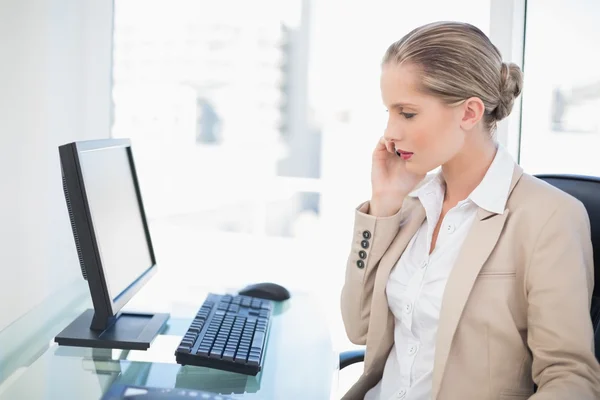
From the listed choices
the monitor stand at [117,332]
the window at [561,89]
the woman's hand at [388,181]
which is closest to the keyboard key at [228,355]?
the monitor stand at [117,332]

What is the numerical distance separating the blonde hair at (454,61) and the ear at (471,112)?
0.04 ft

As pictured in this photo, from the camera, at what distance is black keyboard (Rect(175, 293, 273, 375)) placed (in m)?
1.24

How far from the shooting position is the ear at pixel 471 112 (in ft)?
4.14

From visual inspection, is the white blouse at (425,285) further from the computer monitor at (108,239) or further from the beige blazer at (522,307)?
the computer monitor at (108,239)

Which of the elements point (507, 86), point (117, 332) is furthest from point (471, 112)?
point (117, 332)

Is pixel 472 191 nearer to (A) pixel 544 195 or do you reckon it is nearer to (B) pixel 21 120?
(A) pixel 544 195

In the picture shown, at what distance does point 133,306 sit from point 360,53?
1412 millimetres

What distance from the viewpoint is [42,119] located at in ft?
6.85

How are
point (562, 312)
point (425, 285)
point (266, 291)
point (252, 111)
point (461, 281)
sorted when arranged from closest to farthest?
point (562, 312), point (461, 281), point (425, 285), point (266, 291), point (252, 111)

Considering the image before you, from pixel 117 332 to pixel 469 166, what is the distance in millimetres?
886

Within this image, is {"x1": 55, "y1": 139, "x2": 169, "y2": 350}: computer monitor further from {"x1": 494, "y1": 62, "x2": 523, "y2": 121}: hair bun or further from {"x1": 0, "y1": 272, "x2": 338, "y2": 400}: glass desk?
{"x1": 494, "y1": 62, "x2": 523, "y2": 121}: hair bun

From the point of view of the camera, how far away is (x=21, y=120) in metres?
1.92

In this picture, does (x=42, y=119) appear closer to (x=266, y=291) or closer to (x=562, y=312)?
(x=266, y=291)

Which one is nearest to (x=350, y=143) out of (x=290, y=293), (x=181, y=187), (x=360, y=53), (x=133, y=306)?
(x=360, y=53)
